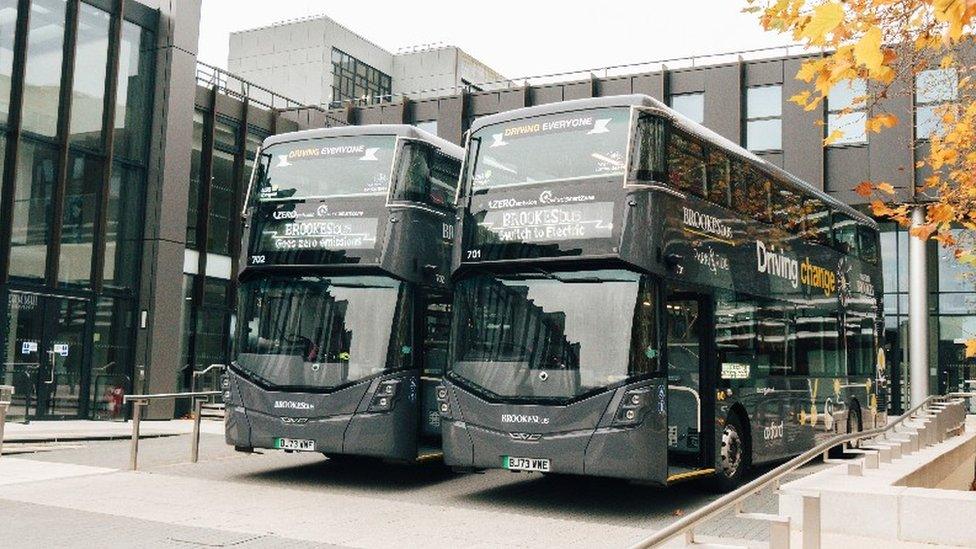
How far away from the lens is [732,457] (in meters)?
12.0

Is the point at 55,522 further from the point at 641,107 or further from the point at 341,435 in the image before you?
the point at 641,107

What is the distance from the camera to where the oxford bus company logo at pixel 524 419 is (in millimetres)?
10180

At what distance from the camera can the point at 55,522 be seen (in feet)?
30.2

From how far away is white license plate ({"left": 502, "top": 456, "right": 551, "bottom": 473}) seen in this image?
1014 cm

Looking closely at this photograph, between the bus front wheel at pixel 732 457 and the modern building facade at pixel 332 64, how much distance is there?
32.7 meters

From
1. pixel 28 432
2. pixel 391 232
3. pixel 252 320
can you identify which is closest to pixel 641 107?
pixel 391 232

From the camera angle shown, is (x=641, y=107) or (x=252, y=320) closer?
(x=641, y=107)

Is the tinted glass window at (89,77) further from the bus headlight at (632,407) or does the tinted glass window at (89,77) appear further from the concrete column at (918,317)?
the concrete column at (918,317)

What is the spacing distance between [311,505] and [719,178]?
20.4 ft

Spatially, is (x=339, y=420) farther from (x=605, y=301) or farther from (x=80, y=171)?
(x=80, y=171)

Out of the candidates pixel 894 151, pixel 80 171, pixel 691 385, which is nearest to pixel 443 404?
pixel 691 385

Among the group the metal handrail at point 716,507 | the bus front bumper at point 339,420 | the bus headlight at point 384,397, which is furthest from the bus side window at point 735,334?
the bus headlight at point 384,397

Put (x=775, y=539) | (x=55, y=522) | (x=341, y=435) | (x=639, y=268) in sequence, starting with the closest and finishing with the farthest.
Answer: (x=775, y=539)
(x=55, y=522)
(x=639, y=268)
(x=341, y=435)

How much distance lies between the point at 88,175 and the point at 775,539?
2021cm
